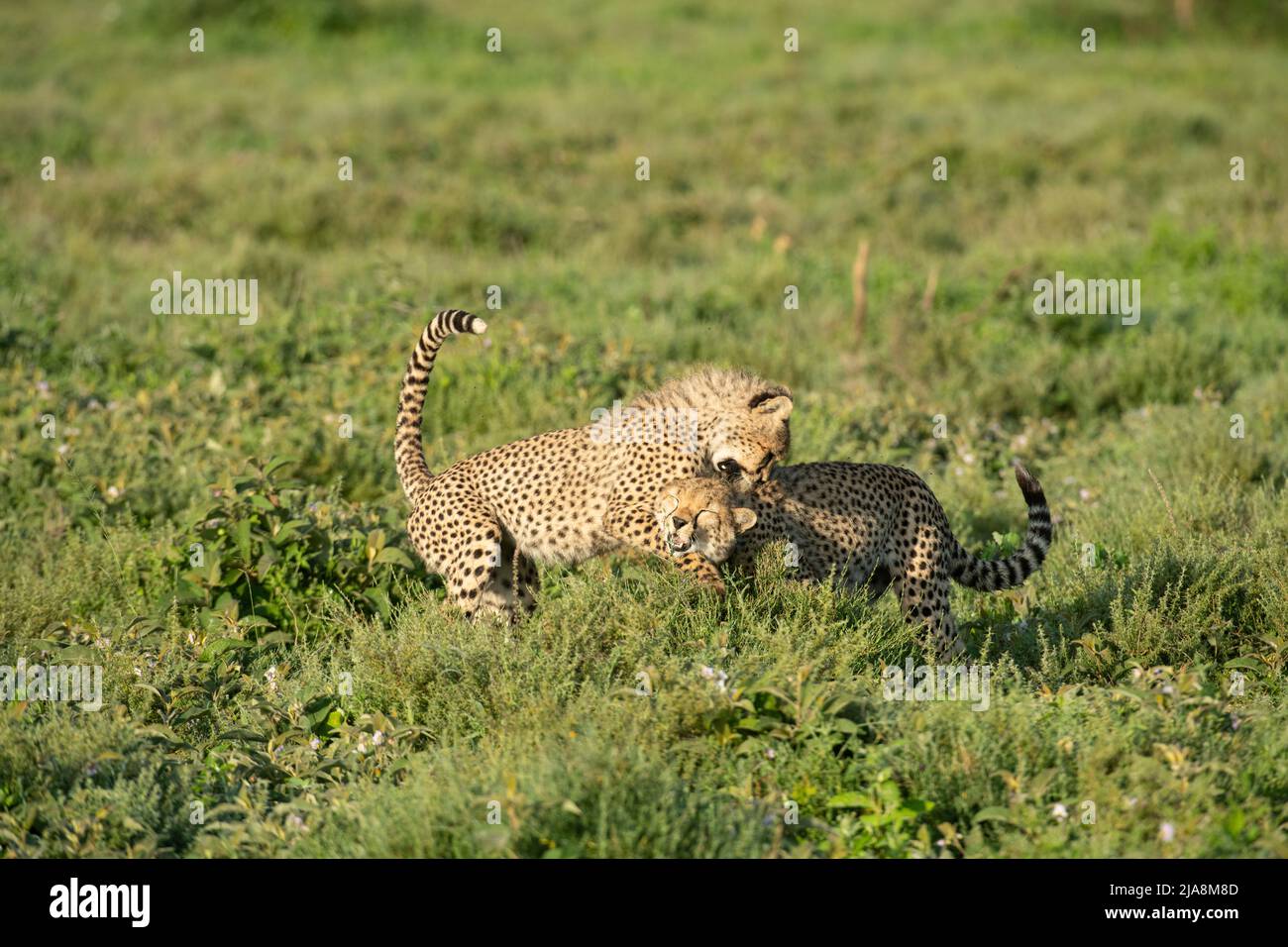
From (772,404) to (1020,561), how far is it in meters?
1.01

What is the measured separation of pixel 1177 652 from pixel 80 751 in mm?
3371

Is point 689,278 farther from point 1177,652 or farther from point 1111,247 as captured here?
point 1177,652

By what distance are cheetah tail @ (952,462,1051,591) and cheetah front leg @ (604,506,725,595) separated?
1023 mm

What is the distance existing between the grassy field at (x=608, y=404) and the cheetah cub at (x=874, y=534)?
21cm

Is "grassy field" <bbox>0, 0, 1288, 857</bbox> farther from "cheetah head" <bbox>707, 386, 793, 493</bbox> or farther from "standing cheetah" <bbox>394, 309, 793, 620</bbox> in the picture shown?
"cheetah head" <bbox>707, 386, 793, 493</bbox>

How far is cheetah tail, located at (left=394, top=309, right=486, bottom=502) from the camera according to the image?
5.11 metres

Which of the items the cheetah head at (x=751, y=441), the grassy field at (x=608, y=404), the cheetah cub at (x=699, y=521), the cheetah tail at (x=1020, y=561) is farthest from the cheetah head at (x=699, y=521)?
the cheetah tail at (x=1020, y=561)

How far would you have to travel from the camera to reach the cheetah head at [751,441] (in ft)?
16.3

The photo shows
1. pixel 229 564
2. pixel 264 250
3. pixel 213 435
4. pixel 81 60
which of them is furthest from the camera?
pixel 81 60

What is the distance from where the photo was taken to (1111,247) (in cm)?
1088

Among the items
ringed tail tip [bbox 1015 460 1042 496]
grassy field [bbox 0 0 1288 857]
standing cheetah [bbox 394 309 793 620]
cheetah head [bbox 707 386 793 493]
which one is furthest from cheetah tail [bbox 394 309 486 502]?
ringed tail tip [bbox 1015 460 1042 496]

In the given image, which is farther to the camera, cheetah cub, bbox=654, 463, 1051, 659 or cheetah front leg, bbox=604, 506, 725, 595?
cheetah cub, bbox=654, 463, 1051, 659

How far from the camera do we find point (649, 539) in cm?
466
